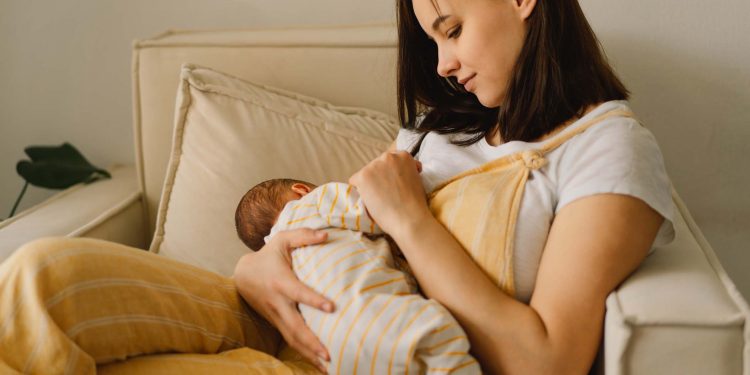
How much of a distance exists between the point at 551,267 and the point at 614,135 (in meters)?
0.22

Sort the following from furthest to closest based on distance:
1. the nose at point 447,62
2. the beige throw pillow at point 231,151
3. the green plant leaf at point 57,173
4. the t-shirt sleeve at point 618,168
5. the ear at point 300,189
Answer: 1. the green plant leaf at point 57,173
2. the beige throw pillow at point 231,151
3. the ear at point 300,189
4. the nose at point 447,62
5. the t-shirt sleeve at point 618,168

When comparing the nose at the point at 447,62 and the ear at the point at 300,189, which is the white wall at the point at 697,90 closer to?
the nose at the point at 447,62

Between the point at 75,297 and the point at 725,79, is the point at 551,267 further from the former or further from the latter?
the point at 725,79

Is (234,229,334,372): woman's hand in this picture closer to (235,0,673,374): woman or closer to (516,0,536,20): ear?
(235,0,673,374): woman

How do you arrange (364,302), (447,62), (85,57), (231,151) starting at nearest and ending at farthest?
(364,302) → (447,62) → (231,151) → (85,57)

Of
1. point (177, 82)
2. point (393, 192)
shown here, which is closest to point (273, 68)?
point (177, 82)

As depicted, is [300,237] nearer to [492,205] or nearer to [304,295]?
[304,295]

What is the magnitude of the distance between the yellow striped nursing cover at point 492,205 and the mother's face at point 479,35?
0.15 m

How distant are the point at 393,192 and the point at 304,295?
0.67 feet

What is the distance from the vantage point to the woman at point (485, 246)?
853mm

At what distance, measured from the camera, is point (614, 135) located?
3.16ft

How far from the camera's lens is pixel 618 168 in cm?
90

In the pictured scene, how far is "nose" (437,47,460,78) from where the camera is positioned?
1118mm

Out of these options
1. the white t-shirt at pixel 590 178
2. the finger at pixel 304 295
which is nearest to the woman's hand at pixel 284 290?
the finger at pixel 304 295
